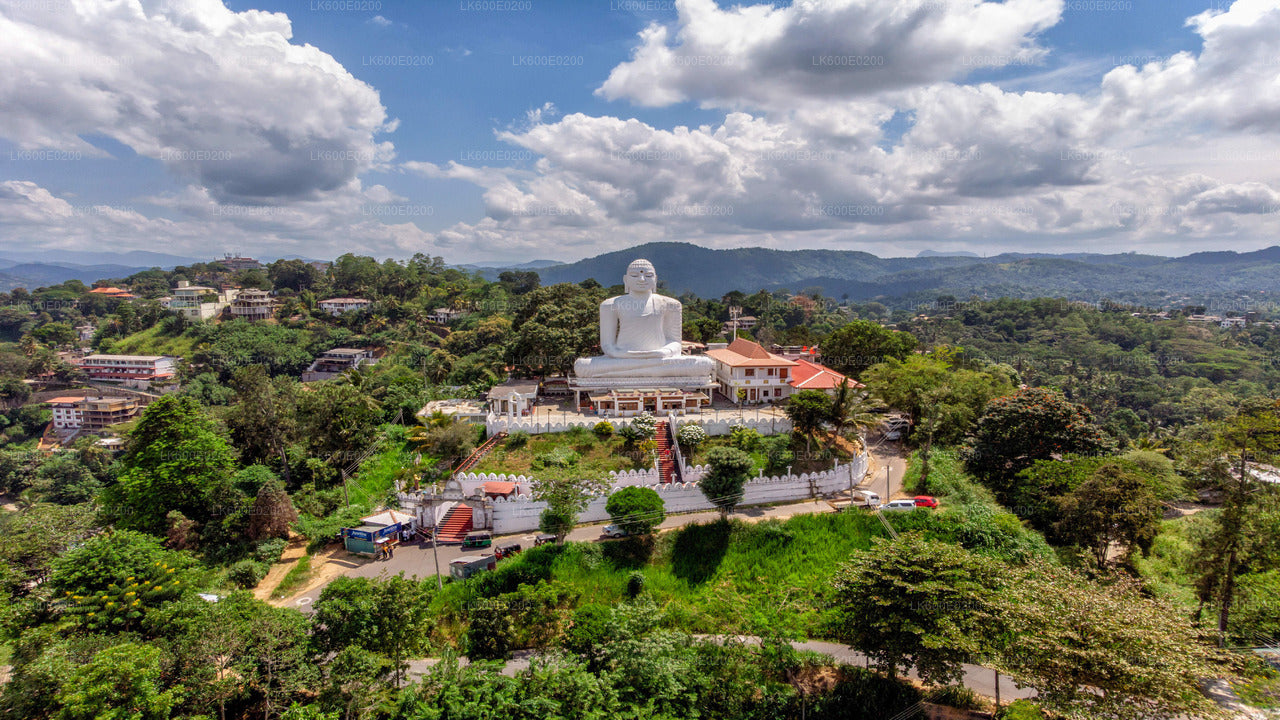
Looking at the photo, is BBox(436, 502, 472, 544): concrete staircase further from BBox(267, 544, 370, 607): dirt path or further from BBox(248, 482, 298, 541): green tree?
BBox(248, 482, 298, 541): green tree

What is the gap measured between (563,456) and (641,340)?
10353mm

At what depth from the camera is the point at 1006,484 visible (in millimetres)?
22078

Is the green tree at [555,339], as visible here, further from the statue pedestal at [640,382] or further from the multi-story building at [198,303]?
the multi-story building at [198,303]

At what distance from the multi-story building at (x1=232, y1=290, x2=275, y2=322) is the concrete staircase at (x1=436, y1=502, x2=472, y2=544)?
62.1 meters

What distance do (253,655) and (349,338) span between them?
53.7 m

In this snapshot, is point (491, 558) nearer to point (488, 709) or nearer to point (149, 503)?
point (488, 709)

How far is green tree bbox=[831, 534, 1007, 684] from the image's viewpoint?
12.0 m

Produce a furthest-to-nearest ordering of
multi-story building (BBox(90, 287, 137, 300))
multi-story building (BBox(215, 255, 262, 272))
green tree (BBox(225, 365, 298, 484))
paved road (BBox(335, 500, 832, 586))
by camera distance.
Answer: multi-story building (BBox(215, 255, 262, 272)) → multi-story building (BBox(90, 287, 137, 300)) → green tree (BBox(225, 365, 298, 484)) → paved road (BBox(335, 500, 832, 586))

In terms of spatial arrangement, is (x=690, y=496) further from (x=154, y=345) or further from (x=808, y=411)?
(x=154, y=345)

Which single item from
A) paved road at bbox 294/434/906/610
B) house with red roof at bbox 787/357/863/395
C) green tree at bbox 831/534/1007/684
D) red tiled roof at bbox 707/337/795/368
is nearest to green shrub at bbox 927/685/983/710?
green tree at bbox 831/534/1007/684

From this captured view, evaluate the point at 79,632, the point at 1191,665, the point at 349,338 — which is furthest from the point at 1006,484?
the point at 349,338

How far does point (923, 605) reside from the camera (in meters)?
12.4

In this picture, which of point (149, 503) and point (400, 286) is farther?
point (400, 286)

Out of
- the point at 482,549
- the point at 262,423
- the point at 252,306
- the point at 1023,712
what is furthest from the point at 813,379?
the point at 252,306
